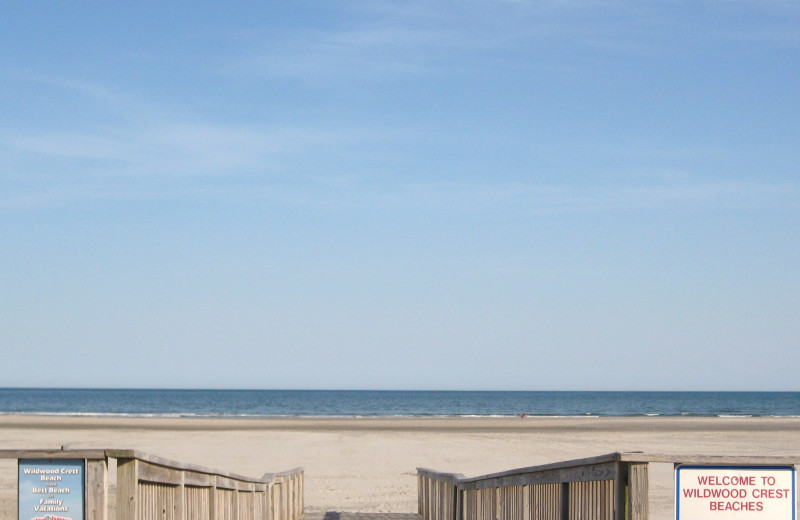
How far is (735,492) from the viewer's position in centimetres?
537

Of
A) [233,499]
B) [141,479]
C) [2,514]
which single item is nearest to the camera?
[141,479]

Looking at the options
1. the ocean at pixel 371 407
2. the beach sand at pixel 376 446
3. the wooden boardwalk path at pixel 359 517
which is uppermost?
the ocean at pixel 371 407

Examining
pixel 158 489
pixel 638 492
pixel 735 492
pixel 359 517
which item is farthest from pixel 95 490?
pixel 359 517

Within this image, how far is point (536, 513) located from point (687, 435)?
32.3 m

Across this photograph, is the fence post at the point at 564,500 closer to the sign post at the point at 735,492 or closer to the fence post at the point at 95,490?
the sign post at the point at 735,492

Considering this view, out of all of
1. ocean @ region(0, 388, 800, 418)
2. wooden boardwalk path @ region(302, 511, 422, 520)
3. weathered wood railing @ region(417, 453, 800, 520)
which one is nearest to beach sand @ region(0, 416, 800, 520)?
wooden boardwalk path @ region(302, 511, 422, 520)

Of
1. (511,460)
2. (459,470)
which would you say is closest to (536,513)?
(459,470)

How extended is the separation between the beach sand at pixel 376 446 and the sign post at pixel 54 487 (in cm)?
973

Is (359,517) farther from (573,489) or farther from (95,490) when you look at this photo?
(95,490)

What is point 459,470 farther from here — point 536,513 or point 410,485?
point 536,513

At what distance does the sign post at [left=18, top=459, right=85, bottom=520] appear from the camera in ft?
16.7

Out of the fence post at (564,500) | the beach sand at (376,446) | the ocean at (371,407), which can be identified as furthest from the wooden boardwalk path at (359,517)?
the ocean at (371,407)

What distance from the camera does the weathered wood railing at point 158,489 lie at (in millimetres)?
5152

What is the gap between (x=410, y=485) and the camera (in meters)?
19.7
